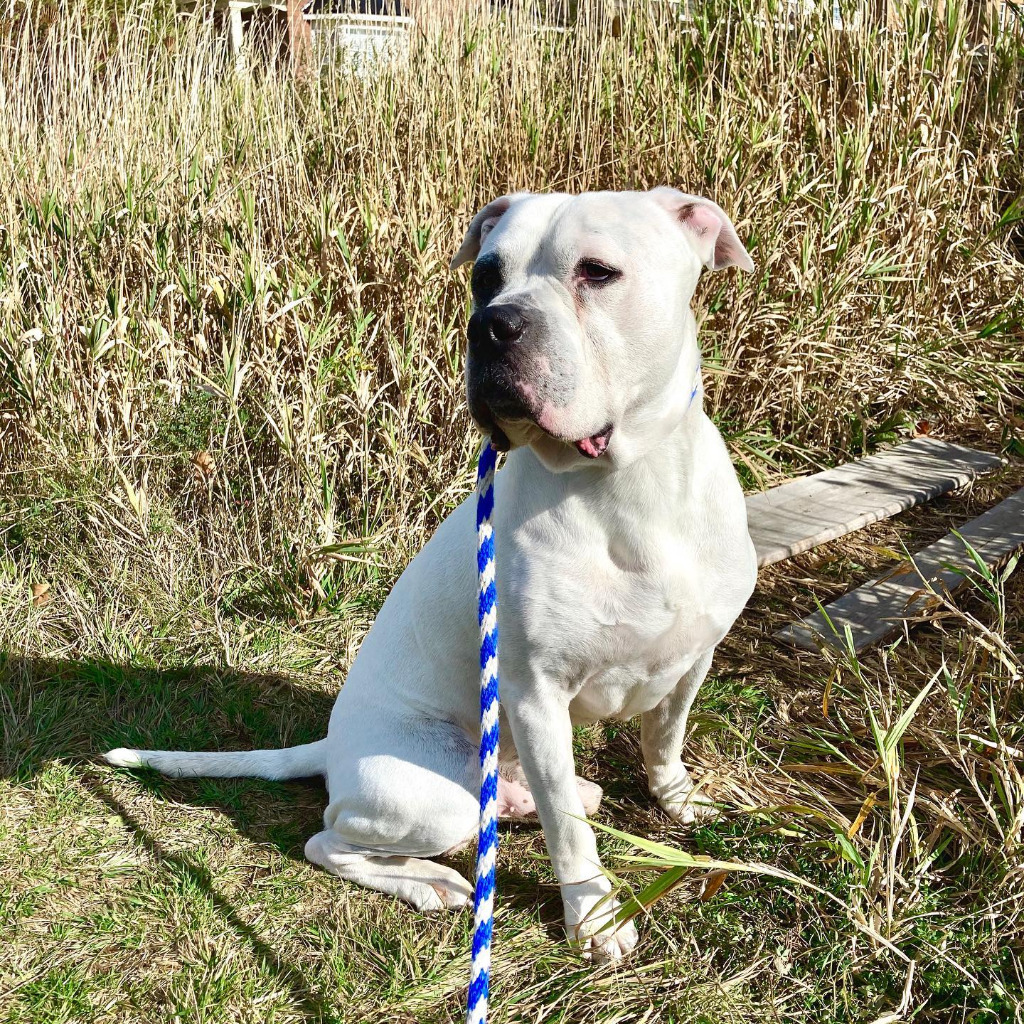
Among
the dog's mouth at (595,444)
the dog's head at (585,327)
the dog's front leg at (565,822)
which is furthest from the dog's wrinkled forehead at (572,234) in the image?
the dog's front leg at (565,822)

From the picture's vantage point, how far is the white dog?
1727 mm

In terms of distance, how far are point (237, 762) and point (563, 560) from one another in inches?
43.8

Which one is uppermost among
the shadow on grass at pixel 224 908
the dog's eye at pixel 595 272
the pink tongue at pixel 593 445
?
the dog's eye at pixel 595 272

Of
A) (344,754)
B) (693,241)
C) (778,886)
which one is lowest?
(778,886)

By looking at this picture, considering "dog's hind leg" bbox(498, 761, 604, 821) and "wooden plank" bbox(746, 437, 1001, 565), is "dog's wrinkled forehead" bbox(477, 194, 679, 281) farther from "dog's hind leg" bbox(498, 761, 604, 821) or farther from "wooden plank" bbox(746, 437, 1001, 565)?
"wooden plank" bbox(746, 437, 1001, 565)

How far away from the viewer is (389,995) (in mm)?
1948

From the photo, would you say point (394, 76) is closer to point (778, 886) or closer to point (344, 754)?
point (344, 754)

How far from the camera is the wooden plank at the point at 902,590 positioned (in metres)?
2.93

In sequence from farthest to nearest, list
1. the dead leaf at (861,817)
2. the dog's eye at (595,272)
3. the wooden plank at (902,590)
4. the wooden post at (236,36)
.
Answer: the wooden post at (236,36) < the wooden plank at (902,590) < the dead leaf at (861,817) < the dog's eye at (595,272)

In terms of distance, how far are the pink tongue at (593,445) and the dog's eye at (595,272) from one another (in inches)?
10.6

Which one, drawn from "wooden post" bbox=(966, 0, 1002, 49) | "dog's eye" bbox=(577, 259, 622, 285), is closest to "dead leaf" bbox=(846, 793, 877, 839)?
"dog's eye" bbox=(577, 259, 622, 285)

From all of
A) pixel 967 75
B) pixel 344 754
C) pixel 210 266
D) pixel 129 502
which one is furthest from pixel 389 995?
pixel 967 75

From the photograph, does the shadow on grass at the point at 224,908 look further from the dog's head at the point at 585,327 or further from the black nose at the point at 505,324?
the black nose at the point at 505,324

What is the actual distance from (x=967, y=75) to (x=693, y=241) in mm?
3601
